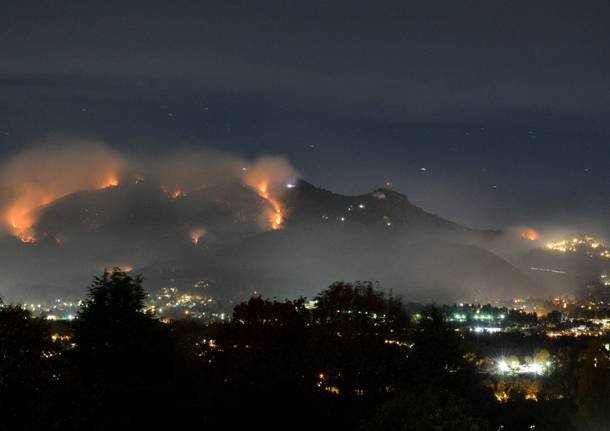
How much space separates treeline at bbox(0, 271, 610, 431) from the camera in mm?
14195

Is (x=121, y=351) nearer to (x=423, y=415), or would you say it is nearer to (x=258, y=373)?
(x=423, y=415)

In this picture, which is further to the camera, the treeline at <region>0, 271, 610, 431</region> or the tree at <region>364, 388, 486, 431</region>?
the treeline at <region>0, 271, 610, 431</region>

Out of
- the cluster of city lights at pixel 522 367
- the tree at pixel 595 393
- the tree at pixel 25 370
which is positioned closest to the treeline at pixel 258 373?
the tree at pixel 25 370

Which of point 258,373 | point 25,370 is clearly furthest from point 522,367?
point 25,370

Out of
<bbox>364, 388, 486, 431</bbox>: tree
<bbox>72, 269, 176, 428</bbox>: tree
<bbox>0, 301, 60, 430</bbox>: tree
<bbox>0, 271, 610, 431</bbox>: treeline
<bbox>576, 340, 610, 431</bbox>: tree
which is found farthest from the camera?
<bbox>576, 340, 610, 431</bbox>: tree

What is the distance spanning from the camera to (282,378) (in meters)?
27.5

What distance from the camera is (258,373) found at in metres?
29.7

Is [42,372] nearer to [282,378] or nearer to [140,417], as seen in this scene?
[140,417]

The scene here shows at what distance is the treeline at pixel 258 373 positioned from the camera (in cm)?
1420

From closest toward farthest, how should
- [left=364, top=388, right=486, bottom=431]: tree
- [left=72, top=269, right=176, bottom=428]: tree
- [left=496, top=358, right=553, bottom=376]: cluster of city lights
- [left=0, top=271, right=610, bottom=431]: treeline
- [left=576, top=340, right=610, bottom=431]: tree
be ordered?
[left=364, top=388, right=486, bottom=431]: tree < [left=0, top=271, right=610, bottom=431]: treeline < [left=72, top=269, right=176, bottom=428]: tree < [left=576, top=340, right=610, bottom=431]: tree < [left=496, top=358, right=553, bottom=376]: cluster of city lights

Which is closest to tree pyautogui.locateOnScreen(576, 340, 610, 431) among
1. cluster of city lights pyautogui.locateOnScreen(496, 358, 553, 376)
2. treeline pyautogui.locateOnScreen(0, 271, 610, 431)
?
treeline pyautogui.locateOnScreen(0, 271, 610, 431)

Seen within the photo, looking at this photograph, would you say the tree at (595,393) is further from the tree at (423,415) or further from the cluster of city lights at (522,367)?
the tree at (423,415)

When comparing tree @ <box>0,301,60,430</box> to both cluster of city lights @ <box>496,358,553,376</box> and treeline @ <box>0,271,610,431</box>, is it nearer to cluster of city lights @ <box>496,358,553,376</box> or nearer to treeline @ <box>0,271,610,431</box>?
treeline @ <box>0,271,610,431</box>

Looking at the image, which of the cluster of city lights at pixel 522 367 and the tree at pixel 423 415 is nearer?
the tree at pixel 423 415
